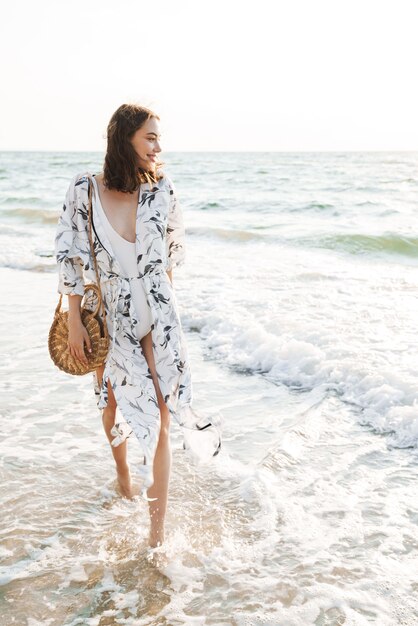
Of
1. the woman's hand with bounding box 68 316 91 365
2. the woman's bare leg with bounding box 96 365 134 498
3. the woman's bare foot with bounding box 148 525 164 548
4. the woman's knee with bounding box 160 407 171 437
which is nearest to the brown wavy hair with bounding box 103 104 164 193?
the woman's hand with bounding box 68 316 91 365

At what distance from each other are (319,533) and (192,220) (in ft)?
50.5

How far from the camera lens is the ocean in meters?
2.96

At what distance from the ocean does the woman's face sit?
1.76m

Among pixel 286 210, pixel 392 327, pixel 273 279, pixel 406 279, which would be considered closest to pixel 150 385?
pixel 392 327

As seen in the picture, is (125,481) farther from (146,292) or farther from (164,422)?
(146,292)

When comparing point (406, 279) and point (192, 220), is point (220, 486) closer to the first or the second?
point (406, 279)

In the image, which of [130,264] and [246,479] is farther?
[246,479]

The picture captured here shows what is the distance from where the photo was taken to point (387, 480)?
4062 mm

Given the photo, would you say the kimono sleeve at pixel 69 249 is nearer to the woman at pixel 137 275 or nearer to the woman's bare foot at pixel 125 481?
the woman at pixel 137 275

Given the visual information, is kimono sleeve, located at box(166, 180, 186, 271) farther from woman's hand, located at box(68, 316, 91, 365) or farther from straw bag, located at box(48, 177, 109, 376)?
woman's hand, located at box(68, 316, 91, 365)

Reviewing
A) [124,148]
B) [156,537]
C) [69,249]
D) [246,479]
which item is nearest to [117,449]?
[156,537]

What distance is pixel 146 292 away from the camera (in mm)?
3047

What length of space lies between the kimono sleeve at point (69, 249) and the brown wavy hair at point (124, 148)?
0.18m

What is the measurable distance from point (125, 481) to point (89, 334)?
1.07 m
